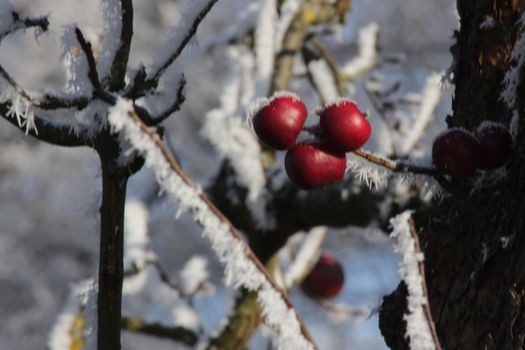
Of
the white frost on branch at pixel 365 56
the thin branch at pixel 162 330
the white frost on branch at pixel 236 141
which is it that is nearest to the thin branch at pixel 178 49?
the white frost on branch at pixel 236 141

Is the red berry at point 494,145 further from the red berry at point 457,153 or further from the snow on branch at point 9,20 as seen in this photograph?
the snow on branch at point 9,20

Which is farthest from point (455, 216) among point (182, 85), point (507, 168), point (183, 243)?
point (183, 243)

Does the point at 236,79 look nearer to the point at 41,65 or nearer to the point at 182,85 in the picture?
the point at 182,85

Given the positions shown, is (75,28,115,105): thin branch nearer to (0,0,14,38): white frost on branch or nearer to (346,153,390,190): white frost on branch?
(0,0,14,38): white frost on branch

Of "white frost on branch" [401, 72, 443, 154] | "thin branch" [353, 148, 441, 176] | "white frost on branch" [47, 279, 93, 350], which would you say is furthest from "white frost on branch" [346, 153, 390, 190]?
"white frost on branch" [401, 72, 443, 154]

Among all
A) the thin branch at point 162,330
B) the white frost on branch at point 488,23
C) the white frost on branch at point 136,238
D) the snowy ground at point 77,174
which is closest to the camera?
the white frost on branch at point 488,23
